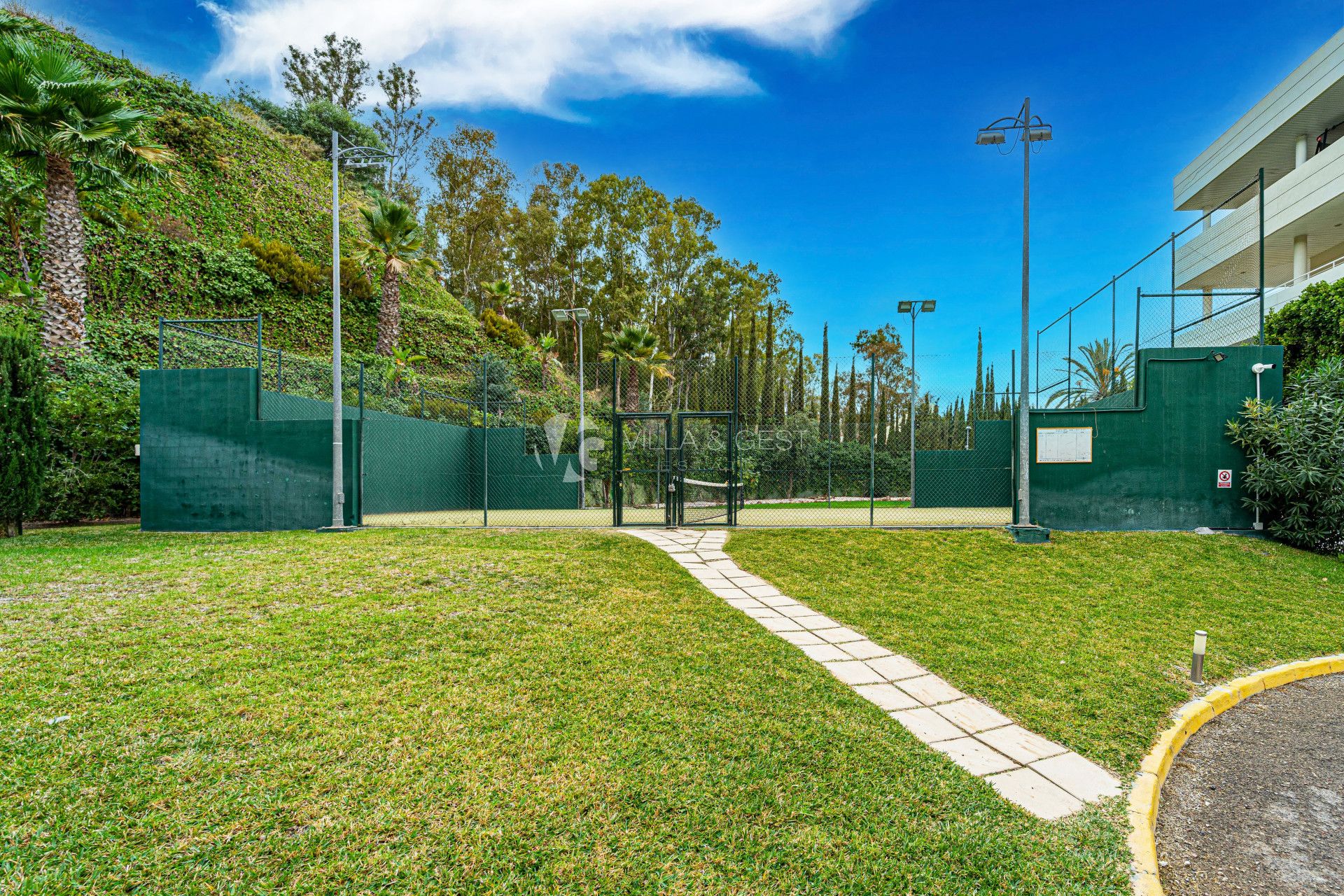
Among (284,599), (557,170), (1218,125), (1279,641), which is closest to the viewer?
(284,599)

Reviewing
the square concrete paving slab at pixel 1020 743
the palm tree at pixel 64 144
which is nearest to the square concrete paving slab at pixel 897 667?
the square concrete paving slab at pixel 1020 743

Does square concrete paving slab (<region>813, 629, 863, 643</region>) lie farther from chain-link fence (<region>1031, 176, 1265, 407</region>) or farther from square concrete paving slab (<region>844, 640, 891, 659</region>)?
chain-link fence (<region>1031, 176, 1265, 407</region>)

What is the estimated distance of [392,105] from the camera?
3244cm

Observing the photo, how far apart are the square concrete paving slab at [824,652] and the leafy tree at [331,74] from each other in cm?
4040

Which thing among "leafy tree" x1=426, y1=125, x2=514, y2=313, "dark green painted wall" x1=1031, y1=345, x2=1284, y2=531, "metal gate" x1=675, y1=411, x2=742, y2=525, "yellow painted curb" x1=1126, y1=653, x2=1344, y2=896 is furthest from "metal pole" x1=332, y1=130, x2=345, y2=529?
"leafy tree" x1=426, y1=125, x2=514, y2=313

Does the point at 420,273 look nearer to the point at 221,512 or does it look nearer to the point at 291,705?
the point at 221,512

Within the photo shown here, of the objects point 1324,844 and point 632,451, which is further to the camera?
point 632,451

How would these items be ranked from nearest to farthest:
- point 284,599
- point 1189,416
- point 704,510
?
point 284,599 → point 1189,416 → point 704,510

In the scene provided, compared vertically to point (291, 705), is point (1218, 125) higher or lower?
higher

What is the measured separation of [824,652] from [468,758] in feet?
8.65

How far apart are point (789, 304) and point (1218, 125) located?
18068mm

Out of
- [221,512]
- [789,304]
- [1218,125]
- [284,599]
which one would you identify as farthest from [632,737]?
[789,304]

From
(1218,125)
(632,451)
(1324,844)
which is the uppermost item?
(1218,125)

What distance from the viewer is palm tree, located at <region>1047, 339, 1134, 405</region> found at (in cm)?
1077
